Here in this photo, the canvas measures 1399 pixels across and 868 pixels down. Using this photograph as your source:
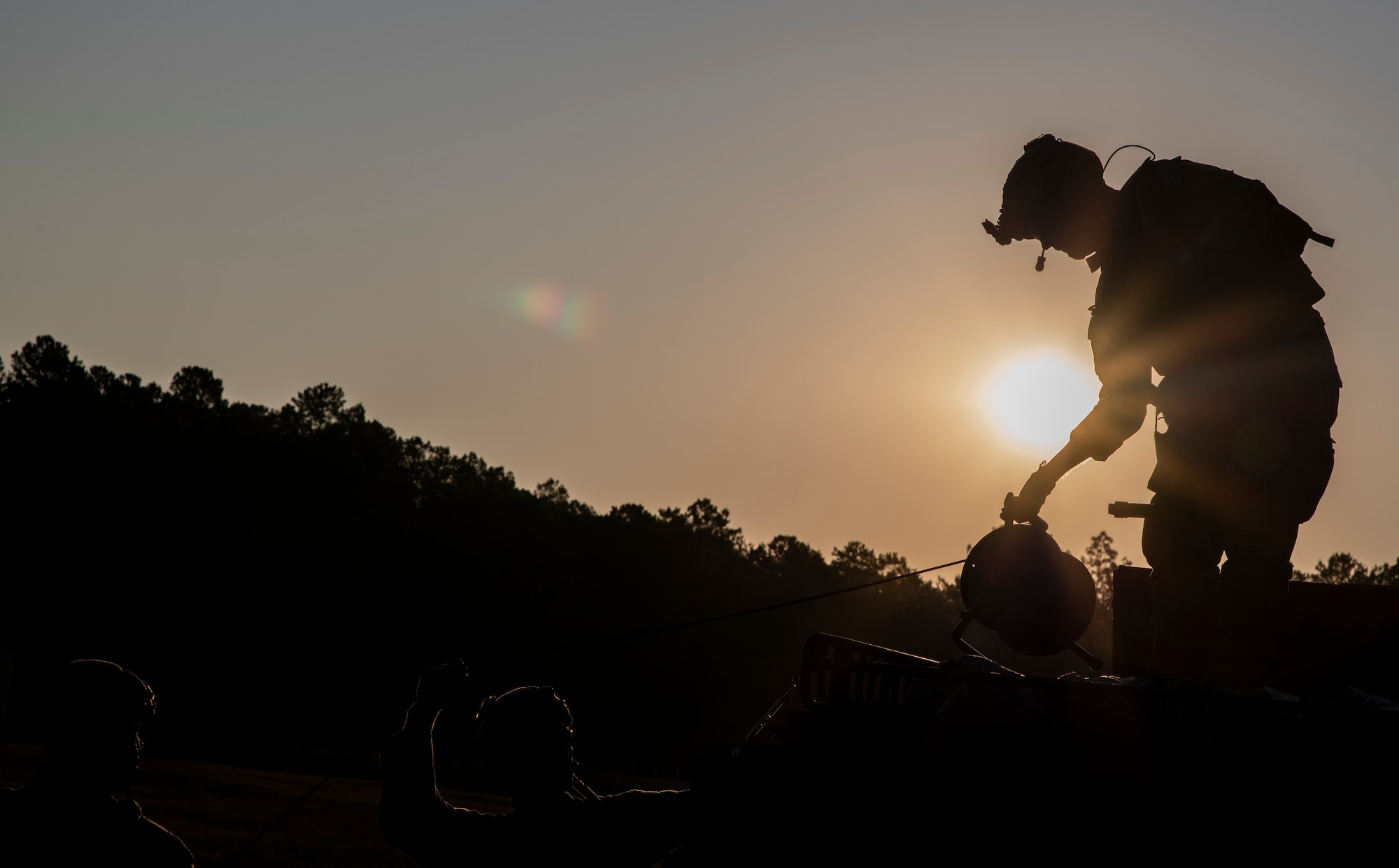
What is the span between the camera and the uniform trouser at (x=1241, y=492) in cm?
452

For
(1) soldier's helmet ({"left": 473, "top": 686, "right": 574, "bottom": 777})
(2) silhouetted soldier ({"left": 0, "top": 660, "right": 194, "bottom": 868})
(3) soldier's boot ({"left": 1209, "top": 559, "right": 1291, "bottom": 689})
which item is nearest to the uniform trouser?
(3) soldier's boot ({"left": 1209, "top": 559, "right": 1291, "bottom": 689})

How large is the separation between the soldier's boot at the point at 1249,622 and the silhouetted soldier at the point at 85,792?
380 centimetres

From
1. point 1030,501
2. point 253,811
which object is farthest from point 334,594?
point 1030,501

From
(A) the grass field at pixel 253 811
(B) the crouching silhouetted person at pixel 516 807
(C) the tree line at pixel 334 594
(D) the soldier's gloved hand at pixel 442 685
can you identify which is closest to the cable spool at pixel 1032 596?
(B) the crouching silhouetted person at pixel 516 807

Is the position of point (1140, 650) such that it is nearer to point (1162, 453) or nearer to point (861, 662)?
point (1162, 453)

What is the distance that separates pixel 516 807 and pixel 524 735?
0.84 ft

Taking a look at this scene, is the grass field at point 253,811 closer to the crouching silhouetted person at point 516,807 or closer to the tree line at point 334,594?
the tree line at point 334,594

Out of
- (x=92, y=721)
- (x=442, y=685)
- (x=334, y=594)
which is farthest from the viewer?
(x=334, y=594)

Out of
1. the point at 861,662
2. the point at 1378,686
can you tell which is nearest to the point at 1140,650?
the point at 1378,686

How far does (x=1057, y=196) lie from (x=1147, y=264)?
528 millimetres

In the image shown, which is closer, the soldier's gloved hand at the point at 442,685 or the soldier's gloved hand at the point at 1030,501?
the soldier's gloved hand at the point at 442,685

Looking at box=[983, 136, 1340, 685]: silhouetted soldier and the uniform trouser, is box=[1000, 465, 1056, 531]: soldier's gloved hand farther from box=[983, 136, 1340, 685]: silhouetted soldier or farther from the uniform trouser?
the uniform trouser

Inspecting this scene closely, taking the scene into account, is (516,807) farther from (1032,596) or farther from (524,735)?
(1032,596)

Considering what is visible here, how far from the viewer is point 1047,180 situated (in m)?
5.35
